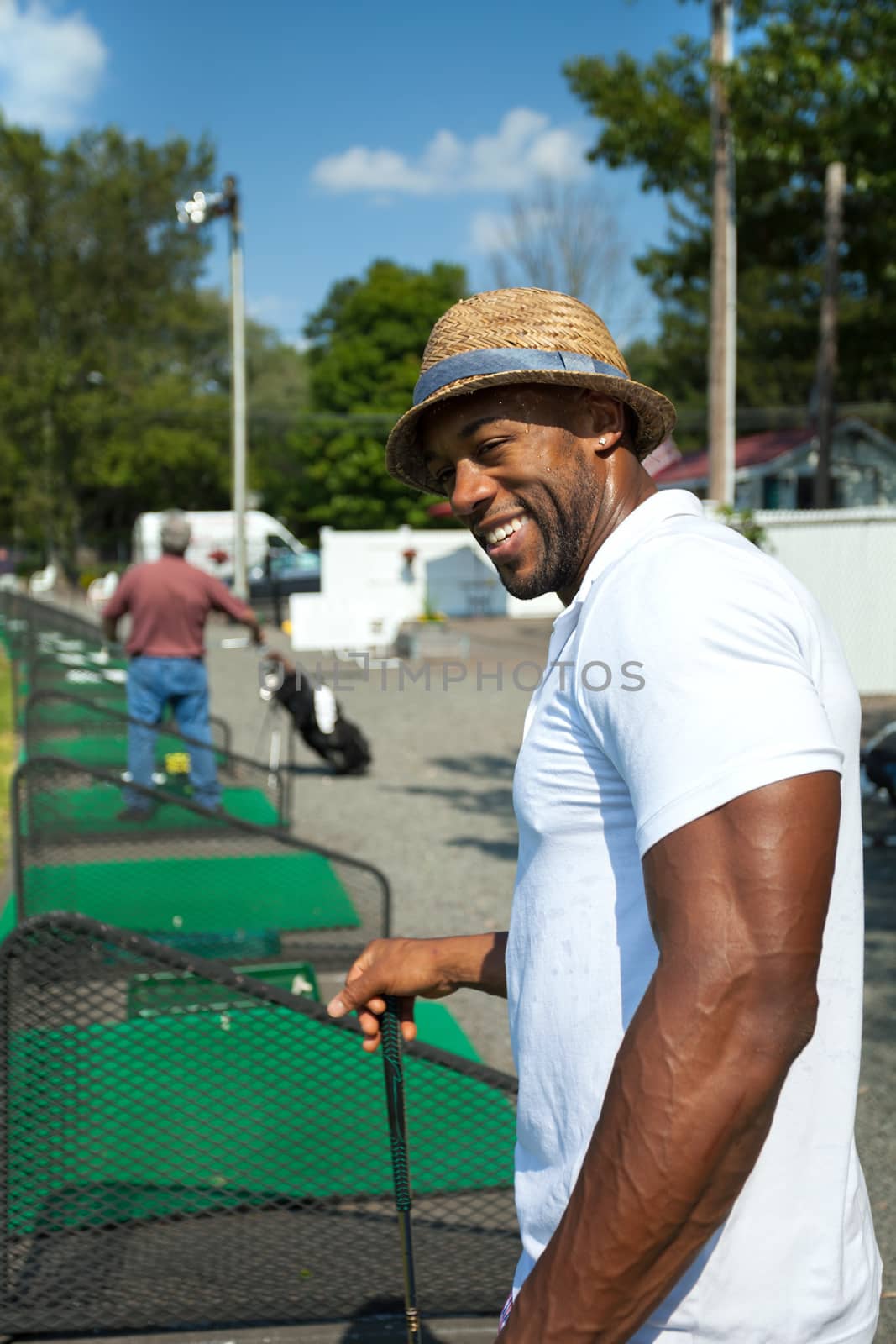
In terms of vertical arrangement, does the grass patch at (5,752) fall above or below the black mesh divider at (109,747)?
below

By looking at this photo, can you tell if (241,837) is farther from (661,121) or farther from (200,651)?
(661,121)

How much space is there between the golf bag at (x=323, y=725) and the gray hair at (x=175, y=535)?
7.77 ft

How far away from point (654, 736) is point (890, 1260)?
2.99 meters

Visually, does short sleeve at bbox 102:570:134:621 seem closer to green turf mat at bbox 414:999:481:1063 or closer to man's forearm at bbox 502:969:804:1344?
green turf mat at bbox 414:999:481:1063

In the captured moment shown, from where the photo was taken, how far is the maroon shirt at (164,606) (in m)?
8.05

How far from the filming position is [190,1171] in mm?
3053

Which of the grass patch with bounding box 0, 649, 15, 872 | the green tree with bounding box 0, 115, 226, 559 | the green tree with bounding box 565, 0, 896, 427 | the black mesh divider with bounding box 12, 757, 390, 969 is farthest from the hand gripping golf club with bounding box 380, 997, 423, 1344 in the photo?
the green tree with bounding box 0, 115, 226, 559

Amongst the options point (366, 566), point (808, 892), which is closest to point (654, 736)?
point (808, 892)

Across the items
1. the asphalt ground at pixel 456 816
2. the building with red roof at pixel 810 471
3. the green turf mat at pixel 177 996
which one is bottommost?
the asphalt ground at pixel 456 816

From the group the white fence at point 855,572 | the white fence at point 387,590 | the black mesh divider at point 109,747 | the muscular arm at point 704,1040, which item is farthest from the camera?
the white fence at point 387,590

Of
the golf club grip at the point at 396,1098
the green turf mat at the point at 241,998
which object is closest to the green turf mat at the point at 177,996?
the green turf mat at the point at 241,998

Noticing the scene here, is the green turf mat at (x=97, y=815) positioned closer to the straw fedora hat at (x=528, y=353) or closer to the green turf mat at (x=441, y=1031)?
the green turf mat at (x=441, y=1031)

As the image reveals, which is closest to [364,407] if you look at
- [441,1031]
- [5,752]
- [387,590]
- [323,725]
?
[387,590]

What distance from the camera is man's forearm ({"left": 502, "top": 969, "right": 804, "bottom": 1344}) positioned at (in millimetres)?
1040
